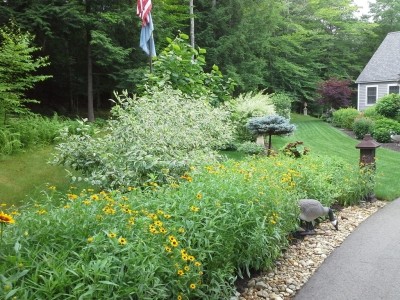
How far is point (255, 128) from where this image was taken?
8781 mm

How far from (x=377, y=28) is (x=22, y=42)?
30932 mm

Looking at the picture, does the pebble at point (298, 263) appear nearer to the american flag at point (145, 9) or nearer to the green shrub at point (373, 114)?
the american flag at point (145, 9)

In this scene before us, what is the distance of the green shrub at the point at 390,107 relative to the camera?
54.5 feet

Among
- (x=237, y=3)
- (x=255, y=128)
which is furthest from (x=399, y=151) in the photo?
(x=237, y=3)

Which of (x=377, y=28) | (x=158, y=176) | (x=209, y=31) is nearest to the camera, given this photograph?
(x=158, y=176)

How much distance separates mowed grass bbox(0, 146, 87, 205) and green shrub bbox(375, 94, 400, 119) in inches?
572

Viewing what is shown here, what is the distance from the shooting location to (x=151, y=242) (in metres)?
2.57

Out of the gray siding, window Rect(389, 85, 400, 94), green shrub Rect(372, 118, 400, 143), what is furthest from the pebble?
the gray siding

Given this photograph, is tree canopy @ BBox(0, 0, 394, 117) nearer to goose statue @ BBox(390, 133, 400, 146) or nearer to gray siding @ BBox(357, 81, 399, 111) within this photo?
gray siding @ BBox(357, 81, 399, 111)

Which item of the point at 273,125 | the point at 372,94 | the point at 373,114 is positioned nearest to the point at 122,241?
the point at 273,125

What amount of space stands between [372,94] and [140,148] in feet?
69.4

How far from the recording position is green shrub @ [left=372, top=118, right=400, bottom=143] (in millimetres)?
14305

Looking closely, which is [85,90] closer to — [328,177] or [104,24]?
[104,24]

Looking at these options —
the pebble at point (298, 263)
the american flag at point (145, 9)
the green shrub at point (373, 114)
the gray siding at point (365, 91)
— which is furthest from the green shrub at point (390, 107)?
the pebble at point (298, 263)
